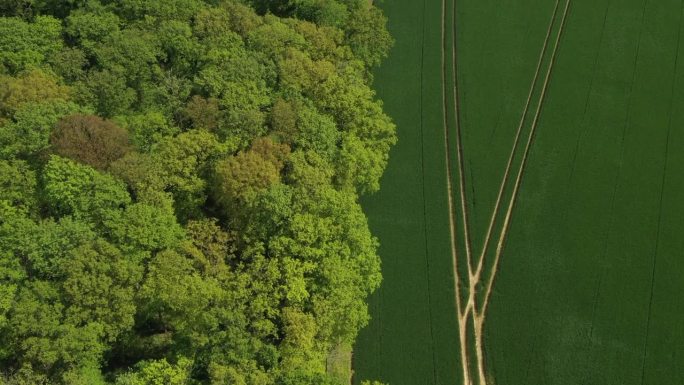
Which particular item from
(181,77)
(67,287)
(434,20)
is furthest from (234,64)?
(434,20)

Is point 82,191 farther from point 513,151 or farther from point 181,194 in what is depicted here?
point 513,151

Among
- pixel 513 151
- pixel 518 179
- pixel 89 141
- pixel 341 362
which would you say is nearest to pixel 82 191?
pixel 89 141

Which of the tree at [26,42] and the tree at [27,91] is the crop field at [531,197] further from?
the tree at [26,42]

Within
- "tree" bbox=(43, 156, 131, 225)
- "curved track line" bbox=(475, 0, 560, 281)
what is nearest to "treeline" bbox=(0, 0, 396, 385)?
"tree" bbox=(43, 156, 131, 225)

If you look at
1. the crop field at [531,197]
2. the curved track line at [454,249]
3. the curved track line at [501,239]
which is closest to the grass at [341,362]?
the crop field at [531,197]

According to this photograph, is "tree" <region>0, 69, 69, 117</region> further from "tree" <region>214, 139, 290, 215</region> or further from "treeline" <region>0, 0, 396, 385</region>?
"tree" <region>214, 139, 290, 215</region>

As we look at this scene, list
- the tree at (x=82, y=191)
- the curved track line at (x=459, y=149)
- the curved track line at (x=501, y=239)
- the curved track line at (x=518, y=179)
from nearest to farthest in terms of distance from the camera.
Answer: the tree at (x=82, y=191) → the curved track line at (x=501, y=239) → the curved track line at (x=518, y=179) → the curved track line at (x=459, y=149)
